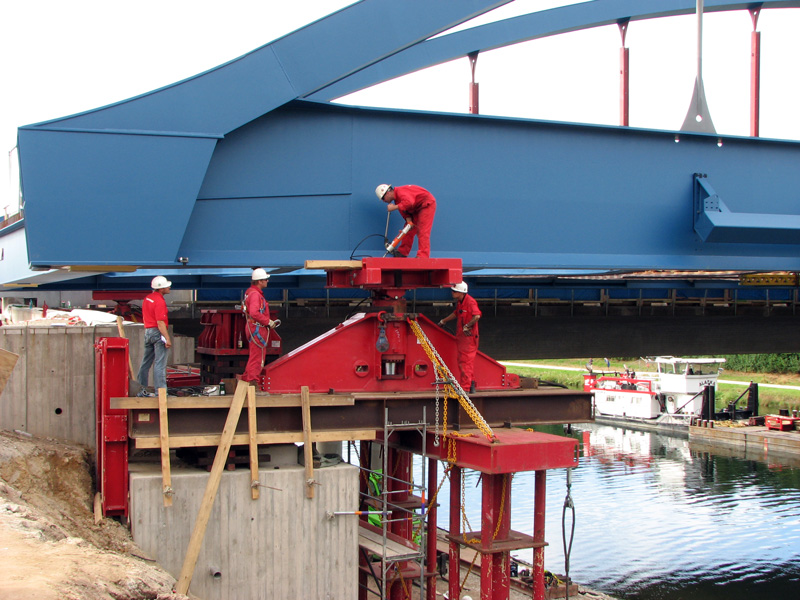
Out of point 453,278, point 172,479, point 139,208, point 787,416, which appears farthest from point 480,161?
point 787,416

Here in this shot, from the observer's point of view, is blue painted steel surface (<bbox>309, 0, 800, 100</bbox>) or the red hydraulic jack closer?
the red hydraulic jack

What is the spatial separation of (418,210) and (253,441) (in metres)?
3.70

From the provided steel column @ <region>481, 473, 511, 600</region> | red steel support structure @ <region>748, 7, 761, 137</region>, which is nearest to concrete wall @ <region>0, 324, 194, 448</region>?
steel column @ <region>481, 473, 511, 600</region>

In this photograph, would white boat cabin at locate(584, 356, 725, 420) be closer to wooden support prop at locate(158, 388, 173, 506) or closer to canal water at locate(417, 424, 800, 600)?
canal water at locate(417, 424, 800, 600)

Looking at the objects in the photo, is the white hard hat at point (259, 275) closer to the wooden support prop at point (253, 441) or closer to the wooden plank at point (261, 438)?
the wooden support prop at point (253, 441)

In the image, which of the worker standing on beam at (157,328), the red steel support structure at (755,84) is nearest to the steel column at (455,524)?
the worker standing on beam at (157,328)

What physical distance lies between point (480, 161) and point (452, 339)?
8.79 feet

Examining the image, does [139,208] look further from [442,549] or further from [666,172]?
[442,549]

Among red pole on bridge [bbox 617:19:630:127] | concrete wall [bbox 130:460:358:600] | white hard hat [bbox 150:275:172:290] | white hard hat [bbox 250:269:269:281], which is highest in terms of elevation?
red pole on bridge [bbox 617:19:630:127]

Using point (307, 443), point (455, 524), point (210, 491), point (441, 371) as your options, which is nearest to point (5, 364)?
point (210, 491)

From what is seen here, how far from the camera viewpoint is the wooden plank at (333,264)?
10.0m

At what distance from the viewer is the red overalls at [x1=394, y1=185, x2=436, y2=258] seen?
33.6ft

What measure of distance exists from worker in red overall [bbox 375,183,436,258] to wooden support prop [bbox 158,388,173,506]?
12.3 feet

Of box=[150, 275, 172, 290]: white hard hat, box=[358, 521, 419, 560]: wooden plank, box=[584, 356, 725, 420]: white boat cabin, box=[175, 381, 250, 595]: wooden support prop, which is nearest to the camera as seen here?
box=[175, 381, 250, 595]: wooden support prop
